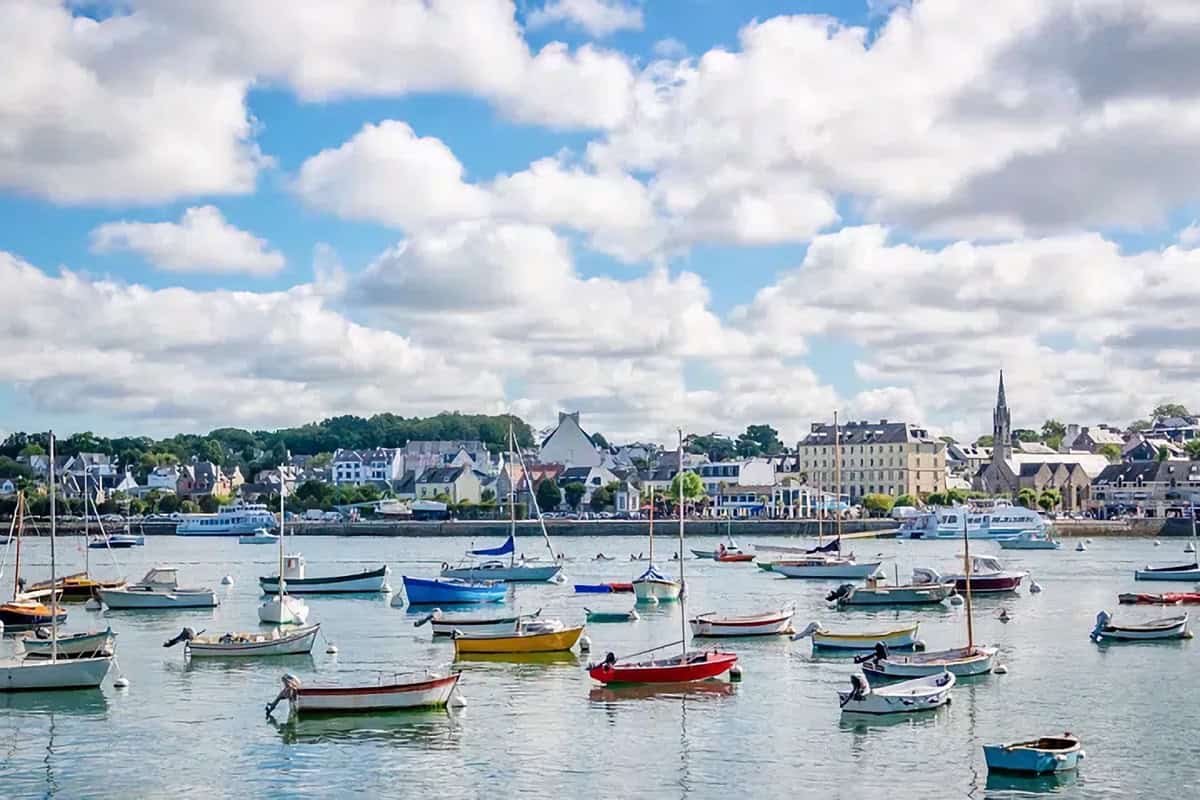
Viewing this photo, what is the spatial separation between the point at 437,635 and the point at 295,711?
745 inches

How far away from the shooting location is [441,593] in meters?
75.6

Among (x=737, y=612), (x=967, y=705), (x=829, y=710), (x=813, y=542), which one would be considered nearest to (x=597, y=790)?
(x=829, y=710)

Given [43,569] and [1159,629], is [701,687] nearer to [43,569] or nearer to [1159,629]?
[1159,629]

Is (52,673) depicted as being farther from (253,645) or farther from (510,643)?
(510,643)

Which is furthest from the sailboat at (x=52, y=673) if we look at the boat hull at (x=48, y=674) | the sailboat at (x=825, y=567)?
the sailboat at (x=825, y=567)

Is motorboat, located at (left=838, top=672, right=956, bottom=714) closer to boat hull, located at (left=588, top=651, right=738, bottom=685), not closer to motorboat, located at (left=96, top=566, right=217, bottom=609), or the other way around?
boat hull, located at (left=588, top=651, right=738, bottom=685)

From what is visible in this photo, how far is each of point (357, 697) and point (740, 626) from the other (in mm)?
21593

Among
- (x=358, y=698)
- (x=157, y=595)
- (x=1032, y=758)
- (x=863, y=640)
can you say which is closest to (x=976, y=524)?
(x=157, y=595)

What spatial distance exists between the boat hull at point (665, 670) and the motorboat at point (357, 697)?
626cm

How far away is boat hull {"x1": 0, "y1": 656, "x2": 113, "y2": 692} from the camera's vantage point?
43.2m

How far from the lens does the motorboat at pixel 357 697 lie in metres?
39.1

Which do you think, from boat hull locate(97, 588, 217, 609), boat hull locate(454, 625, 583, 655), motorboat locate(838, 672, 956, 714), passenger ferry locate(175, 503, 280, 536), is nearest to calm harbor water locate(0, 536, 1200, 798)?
motorboat locate(838, 672, 956, 714)

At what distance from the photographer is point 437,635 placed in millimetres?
58219

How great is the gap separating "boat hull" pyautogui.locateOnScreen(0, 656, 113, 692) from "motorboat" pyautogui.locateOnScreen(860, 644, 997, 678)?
74.1 feet
